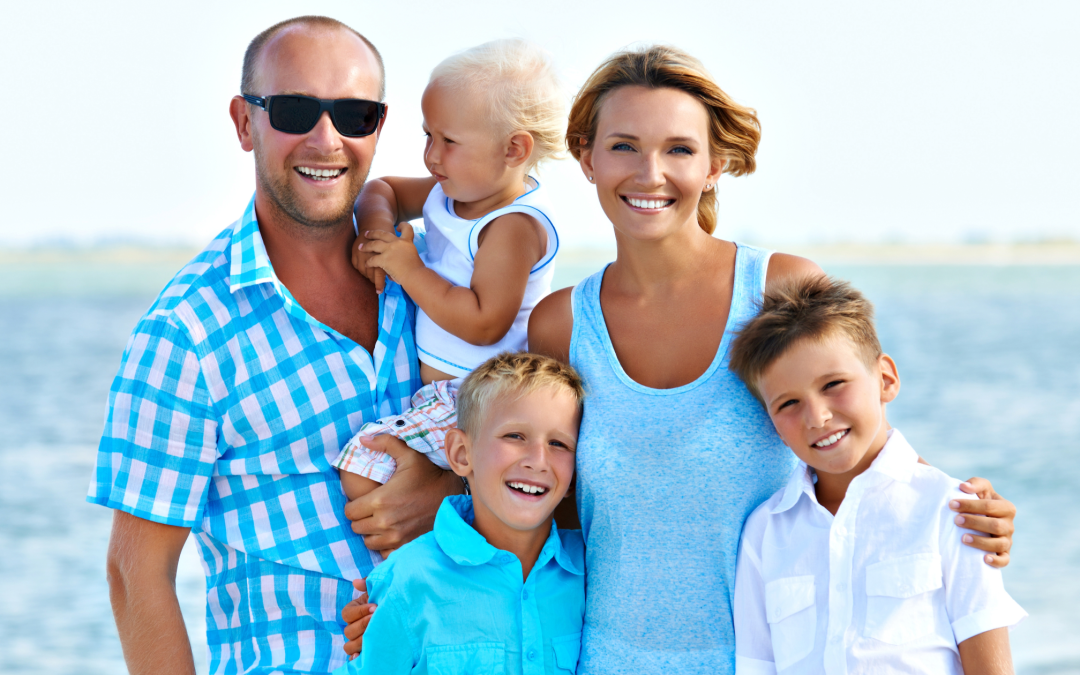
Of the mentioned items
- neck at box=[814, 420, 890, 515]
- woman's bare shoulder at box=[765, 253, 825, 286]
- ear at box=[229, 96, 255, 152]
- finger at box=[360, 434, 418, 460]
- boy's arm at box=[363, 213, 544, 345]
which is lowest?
neck at box=[814, 420, 890, 515]

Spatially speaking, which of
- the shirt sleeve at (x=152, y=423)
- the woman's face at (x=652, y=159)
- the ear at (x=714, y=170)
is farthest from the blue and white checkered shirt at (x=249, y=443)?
the ear at (x=714, y=170)

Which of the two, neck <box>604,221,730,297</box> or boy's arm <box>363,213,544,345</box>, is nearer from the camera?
neck <box>604,221,730,297</box>

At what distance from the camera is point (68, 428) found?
38.5 ft

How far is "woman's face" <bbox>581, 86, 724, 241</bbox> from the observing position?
221 cm

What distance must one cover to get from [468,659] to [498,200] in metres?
1.36

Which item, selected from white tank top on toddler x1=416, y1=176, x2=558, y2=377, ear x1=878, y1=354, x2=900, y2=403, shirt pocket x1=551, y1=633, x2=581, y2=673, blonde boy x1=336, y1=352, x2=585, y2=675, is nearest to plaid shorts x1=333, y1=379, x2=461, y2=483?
white tank top on toddler x1=416, y1=176, x2=558, y2=377

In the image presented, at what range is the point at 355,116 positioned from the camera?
2.67 metres

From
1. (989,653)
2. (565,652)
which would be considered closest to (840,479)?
(989,653)

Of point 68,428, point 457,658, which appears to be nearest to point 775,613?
point 457,658

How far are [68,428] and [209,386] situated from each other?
34.8 ft

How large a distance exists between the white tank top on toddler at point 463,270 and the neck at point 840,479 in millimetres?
980

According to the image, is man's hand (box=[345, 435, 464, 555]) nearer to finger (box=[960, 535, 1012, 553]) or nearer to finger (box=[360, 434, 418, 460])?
finger (box=[360, 434, 418, 460])

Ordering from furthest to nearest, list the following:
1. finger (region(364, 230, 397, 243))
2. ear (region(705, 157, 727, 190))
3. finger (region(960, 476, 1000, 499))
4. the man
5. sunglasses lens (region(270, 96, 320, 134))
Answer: finger (region(364, 230, 397, 243)) < sunglasses lens (region(270, 96, 320, 134)) < the man < ear (region(705, 157, 727, 190)) < finger (region(960, 476, 1000, 499))

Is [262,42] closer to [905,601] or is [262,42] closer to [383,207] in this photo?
[383,207]
